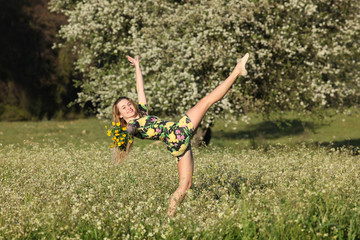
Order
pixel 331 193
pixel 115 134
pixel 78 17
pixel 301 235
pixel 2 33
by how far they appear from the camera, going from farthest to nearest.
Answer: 1. pixel 2 33
2. pixel 78 17
3. pixel 115 134
4. pixel 331 193
5. pixel 301 235

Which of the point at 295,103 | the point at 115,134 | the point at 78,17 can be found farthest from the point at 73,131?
the point at 115,134

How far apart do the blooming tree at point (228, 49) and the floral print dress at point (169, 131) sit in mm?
6306

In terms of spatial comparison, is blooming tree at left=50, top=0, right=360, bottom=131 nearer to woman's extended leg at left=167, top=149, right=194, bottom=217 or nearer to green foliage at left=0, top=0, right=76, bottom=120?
woman's extended leg at left=167, top=149, right=194, bottom=217

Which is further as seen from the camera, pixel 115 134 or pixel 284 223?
pixel 115 134

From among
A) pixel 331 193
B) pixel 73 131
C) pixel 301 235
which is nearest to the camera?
pixel 301 235

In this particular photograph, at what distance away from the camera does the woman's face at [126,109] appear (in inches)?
286

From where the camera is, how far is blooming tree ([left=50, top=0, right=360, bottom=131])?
43.9 ft

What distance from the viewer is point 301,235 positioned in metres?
5.62

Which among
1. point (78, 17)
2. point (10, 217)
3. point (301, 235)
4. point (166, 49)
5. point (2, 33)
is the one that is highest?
point (2, 33)

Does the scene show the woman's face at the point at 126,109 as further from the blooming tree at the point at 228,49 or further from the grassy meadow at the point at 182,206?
the blooming tree at the point at 228,49

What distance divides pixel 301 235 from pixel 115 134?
286cm

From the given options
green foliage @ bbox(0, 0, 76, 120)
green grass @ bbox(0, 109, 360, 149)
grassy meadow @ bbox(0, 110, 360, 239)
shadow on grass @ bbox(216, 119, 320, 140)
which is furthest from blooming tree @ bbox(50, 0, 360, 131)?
green foliage @ bbox(0, 0, 76, 120)

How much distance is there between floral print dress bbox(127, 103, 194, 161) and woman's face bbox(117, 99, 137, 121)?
0.16 m

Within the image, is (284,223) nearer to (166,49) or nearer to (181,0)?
(166,49)
